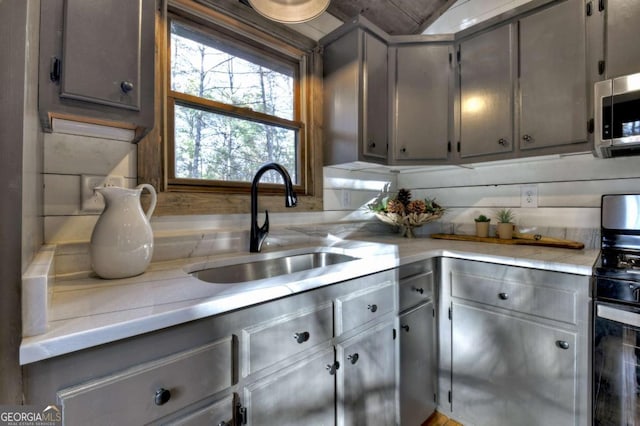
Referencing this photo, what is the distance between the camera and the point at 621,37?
131cm

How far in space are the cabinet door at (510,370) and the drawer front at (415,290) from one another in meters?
0.17

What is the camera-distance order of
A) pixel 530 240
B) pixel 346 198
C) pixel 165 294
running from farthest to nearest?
pixel 346 198, pixel 530 240, pixel 165 294

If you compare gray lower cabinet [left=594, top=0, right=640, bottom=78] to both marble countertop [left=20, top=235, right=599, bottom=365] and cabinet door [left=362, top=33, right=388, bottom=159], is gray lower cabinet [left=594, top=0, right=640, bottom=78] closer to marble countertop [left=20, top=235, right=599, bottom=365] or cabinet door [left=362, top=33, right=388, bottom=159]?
marble countertop [left=20, top=235, right=599, bottom=365]

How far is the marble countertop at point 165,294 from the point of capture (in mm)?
550

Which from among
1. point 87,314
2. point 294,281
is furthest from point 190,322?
point 294,281

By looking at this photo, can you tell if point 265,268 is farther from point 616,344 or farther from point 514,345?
point 616,344

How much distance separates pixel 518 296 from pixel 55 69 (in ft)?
6.04

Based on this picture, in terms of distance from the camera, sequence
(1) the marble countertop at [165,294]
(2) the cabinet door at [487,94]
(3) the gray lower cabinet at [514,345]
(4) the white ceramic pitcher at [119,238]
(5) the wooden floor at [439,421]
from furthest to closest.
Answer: (2) the cabinet door at [487,94], (5) the wooden floor at [439,421], (3) the gray lower cabinet at [514,345], (4) the white ceramic pitcher at [119,238], (1) the marble countertop at [165,294]

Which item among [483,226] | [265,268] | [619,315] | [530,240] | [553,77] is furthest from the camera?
[483,226]

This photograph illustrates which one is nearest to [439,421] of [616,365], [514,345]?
[514,345]

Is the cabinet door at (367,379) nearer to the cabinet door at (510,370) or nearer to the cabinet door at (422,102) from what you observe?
the cabinet door at (510,370)

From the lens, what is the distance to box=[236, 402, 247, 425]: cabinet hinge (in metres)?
0.77

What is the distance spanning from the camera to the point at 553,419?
3.99 ft

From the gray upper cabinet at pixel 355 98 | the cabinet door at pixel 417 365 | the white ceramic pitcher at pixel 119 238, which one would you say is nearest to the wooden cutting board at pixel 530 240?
the cabinet door at pixel 417 365
